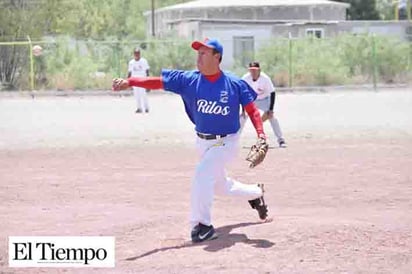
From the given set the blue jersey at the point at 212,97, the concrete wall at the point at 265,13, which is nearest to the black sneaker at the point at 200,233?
the blue jersey at the point at 212,97

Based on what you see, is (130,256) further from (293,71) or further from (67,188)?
(293,71)

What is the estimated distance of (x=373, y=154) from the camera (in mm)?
16062

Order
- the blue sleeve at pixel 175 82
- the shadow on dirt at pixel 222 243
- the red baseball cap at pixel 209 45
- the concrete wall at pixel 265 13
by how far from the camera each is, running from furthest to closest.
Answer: the concrete wall at pixel 265 13, the blue sleeve at pixel 175 82, the red baseball cap at pixel 209 45, the shadow on dirt at pixel 222 243

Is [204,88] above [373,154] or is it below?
above

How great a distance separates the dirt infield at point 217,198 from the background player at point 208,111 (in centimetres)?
40

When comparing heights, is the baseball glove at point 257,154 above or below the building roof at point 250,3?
below

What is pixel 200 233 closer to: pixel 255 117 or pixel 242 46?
pixel 255 117

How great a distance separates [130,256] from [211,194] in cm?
101

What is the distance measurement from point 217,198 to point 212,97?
3.12 meters

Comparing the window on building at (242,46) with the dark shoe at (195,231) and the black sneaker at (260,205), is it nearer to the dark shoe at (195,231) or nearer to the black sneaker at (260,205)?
the black sneaker at (260,205)

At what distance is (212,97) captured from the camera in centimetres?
860

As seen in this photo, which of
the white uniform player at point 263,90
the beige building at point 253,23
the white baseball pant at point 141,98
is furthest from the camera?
the beige building at point 253,23

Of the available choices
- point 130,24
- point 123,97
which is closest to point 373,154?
point 123,97

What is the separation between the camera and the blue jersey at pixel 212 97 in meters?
8.62
